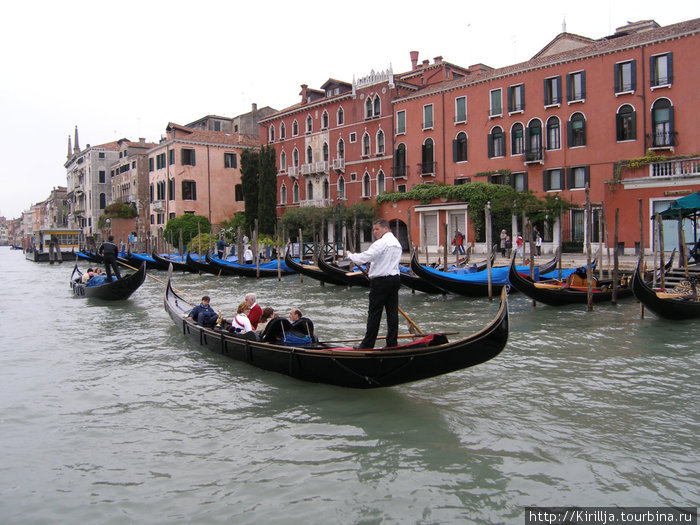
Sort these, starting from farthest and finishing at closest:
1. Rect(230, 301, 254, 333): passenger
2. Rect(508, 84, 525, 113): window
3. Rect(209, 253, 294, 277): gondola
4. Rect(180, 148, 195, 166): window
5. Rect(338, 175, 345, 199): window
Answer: Rect(180, 148, 195, 166): window → Rect(338, 175, 345, 199): window → Rect(508, 84, 525, 113): window → Rect(209, 253, 294, 277): gondola → Rect(230, 301, 254, 333): passenger

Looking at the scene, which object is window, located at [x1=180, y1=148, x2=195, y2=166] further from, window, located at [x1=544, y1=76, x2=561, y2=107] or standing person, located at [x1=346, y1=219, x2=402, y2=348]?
standing person, located at [x1=346, y1=219, x2=402, y2=348]

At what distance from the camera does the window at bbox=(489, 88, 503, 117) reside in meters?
18.2

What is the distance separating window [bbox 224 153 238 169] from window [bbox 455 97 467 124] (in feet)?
46.9

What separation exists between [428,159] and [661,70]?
7.80m

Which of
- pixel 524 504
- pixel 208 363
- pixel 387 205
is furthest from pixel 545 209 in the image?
pixel 524 504

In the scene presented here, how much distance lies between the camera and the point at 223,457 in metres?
3.53

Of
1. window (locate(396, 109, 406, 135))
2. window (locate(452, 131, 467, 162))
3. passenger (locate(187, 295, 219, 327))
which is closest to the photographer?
passenger (locate(187, 295, 219, 327))

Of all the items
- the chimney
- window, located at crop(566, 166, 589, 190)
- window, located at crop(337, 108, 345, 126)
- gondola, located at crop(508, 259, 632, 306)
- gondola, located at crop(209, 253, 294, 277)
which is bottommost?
gondola, located at crop(508, 259, 632, 306)

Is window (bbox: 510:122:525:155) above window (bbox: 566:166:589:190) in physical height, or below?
above

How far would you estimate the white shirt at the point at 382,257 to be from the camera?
4.08 metres

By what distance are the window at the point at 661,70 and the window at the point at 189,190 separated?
2094 cm

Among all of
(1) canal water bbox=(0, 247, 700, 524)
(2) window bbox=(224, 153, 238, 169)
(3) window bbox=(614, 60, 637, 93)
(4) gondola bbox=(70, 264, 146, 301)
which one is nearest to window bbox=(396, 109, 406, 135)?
(3) window bbox=(614, 60, 637, 93)

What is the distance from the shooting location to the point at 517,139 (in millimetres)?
17875

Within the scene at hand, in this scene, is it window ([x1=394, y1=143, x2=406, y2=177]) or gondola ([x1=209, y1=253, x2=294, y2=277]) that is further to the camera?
window ([x1=394, y1=143, x2=406, y2=177])
